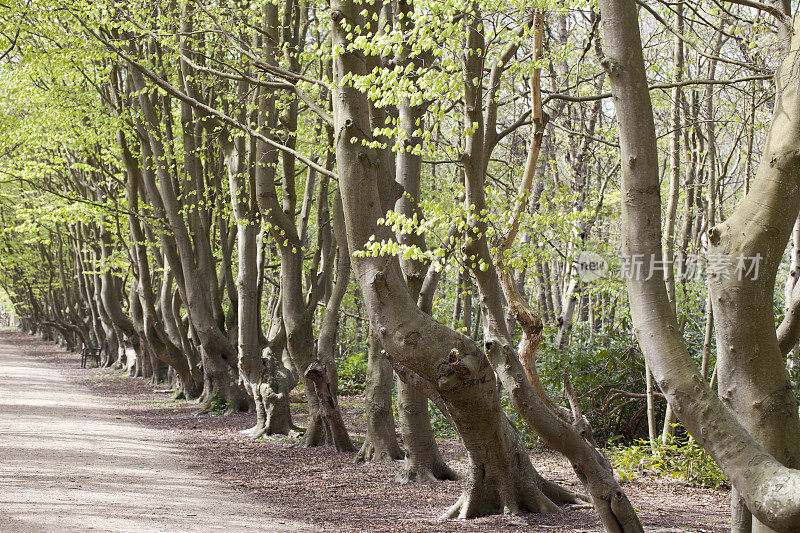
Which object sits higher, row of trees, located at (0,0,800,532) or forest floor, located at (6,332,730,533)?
row of trees, located at (0,0,800,532)

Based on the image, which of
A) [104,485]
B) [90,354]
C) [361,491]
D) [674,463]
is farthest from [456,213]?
[90,354]

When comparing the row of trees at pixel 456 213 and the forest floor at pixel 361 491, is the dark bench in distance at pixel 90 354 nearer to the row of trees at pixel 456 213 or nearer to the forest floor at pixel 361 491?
the row of trees at pixel 456 213

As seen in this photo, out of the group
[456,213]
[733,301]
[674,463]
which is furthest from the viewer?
[674,463]

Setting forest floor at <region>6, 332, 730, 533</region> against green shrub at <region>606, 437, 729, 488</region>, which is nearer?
forest floor at <region>6, 332, 730, 533</region>

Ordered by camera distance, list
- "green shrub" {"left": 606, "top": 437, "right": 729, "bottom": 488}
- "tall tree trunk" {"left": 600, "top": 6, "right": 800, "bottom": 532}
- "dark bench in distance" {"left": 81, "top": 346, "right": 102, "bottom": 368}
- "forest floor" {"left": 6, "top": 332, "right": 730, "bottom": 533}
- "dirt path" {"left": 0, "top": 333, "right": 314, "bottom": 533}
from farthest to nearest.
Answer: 1. "dark bench in distance" {"left": 81, "top": 346, "right": 102, "bottom": 368}
2. "green shrub" {"left": 606, "top": 437, "right": 729, "bottom": 488}
3. "forest floor" {"left": 6, "top": 332, "right": 730, "bottom": 533}
4. "dirt path" {"left": 0, "top": 333, "right": 314, "bottom": 533}
5. "tall tree trunk" {"left": 600, "top": 6, "right": 800, "bottom": 532}

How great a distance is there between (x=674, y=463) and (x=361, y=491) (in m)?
3.70

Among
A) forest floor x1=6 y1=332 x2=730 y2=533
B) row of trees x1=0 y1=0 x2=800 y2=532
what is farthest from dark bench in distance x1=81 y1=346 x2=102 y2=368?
forest floor x1=6 y1=332 x2=730 y2=533

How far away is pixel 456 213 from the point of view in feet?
17.2

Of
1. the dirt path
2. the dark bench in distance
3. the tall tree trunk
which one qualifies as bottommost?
the dark bench in distance

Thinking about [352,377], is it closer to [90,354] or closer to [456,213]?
[456,213]

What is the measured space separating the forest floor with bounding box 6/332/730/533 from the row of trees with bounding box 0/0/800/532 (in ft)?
1.18

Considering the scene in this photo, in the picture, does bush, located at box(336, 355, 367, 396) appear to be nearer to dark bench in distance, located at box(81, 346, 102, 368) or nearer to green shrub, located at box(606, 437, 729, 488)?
green shrub, located at box(606, 437, 729, 488)

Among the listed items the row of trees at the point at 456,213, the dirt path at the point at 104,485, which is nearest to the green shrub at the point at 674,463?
the row of trees at the point at 456,213

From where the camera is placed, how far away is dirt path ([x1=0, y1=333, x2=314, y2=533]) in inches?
251
